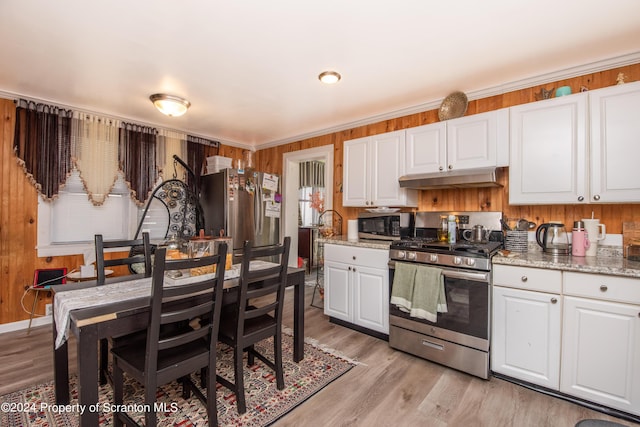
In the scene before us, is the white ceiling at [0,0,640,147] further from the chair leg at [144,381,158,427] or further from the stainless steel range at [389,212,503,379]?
the chair leg at [144,381,158,427]

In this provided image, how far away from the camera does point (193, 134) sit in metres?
4.46

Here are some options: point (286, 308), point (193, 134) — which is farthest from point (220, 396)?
point (193, 134)

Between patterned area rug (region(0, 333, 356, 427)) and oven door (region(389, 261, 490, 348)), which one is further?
oven door (region(389, 261, 490, 348))

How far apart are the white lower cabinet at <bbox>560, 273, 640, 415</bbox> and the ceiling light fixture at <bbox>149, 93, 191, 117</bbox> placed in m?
3.66

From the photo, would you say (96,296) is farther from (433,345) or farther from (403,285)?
(433,345)

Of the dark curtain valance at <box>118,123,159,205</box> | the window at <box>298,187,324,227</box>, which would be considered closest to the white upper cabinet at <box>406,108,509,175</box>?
the dark curtain valance at <box>118,123,159,205</box>

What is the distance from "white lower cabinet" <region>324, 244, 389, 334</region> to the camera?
9.52 feet

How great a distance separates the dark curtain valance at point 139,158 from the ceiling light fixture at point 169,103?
3.13ft

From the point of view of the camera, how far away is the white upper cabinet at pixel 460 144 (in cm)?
252

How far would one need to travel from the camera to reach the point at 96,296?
1679mm

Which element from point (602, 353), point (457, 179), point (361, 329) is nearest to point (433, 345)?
point (361, 329)

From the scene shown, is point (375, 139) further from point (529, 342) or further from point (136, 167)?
point (136, 167)

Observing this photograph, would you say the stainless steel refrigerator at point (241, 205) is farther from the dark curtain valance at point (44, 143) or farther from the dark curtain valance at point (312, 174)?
the dark curtain valance at point (312, 174)

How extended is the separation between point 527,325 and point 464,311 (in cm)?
41
